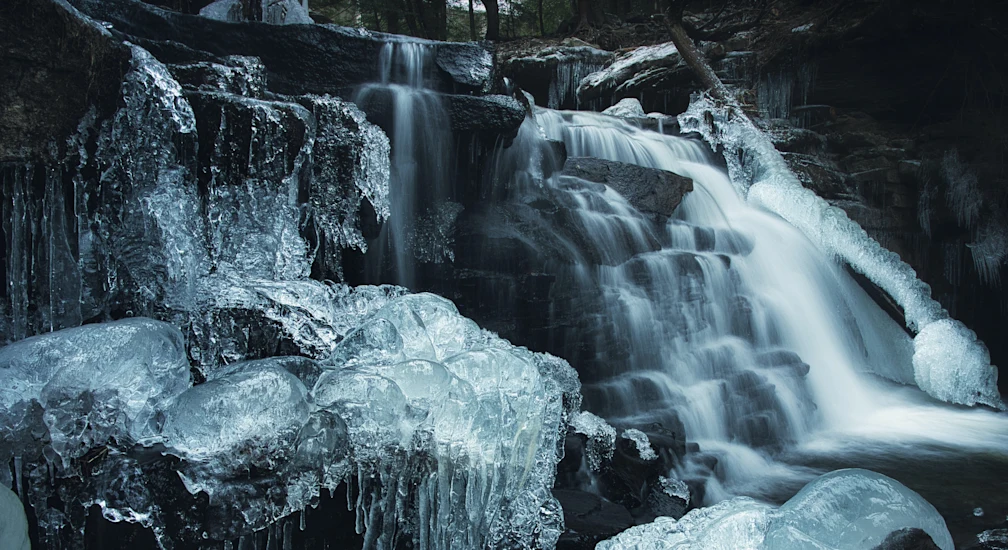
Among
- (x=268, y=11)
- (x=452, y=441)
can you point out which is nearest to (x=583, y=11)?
(x=268, y=11)

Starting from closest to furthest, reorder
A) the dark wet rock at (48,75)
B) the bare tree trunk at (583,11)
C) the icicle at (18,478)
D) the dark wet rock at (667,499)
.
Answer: the icicle at (18,478), the dark wet rock at (48,75), the dark wet rock at (667,499), the bare tree trunk at (583,11)

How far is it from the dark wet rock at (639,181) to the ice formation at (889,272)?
142 cm

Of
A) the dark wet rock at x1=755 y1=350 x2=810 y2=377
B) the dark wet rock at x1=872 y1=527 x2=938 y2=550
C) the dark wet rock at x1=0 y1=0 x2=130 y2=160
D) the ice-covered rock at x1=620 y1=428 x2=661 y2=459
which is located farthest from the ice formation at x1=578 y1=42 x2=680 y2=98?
the dark wet rock at x1=872 y1=527 x2=938 y2=550

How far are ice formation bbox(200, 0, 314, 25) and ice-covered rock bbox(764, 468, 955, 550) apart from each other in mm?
7127

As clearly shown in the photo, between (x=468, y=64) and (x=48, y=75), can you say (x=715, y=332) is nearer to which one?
(x=468, y=64)

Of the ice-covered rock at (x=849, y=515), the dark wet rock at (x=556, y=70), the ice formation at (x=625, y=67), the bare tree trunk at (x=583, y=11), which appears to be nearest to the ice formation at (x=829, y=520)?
the ice-covered rock at (x=849, y=515)

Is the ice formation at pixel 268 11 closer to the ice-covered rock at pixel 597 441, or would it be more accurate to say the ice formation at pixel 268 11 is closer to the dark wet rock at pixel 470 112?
the dark wet rock at pixel 470 112

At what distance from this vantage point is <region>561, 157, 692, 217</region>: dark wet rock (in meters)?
6.91

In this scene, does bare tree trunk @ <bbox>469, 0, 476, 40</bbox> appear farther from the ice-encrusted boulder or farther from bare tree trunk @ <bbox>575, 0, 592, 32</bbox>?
the ice-encrusted boulder

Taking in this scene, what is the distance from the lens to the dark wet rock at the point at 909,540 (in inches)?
92.6

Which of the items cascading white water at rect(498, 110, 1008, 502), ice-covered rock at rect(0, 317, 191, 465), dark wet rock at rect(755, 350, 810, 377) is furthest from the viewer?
dark wet rock at rect(755, 350, 810, 377)

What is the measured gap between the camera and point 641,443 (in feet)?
14.6

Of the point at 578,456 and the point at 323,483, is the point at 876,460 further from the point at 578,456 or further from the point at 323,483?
the point at 323,483

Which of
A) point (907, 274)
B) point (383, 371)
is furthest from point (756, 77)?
point (383, 371)
